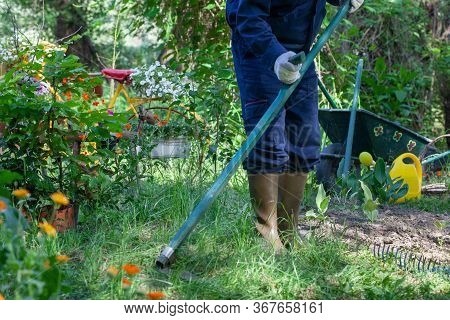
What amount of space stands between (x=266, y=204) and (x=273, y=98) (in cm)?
45

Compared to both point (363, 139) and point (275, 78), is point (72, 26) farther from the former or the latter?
point (275, 78)

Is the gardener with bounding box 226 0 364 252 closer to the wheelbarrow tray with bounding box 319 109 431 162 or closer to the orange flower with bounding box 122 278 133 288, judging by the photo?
the orange flower with bounding box 122 278 133 288

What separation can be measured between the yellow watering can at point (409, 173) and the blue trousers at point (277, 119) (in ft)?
4.24

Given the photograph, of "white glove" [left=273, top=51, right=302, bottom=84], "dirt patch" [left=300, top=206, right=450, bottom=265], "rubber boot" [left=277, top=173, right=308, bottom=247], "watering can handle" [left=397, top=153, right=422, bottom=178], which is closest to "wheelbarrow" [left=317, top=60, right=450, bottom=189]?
"watering can handle" [left=397, top=153, right=422, bottom=178]

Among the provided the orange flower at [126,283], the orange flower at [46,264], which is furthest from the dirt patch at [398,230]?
the orange flower at [46,264]

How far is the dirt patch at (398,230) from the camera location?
3.43 metres

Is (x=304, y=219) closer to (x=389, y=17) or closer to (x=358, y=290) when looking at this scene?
(x=358, y=290)

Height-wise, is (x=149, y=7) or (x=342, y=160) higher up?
(x=149, y=7)

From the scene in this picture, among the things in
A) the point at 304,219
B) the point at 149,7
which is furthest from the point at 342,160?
the point at 149,7

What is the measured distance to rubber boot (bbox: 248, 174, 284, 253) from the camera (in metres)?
3.23

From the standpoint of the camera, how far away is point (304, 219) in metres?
3.82

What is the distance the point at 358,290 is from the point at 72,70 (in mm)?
1535

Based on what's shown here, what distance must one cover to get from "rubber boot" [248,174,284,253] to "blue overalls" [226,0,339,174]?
41 millimetres

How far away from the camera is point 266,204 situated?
3.26 metres
